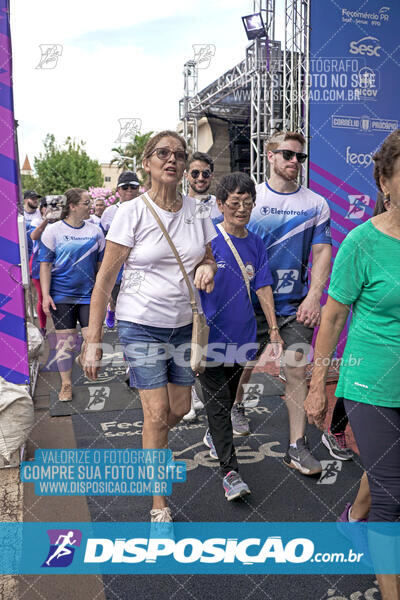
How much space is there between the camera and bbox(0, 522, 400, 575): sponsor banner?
8.48ft

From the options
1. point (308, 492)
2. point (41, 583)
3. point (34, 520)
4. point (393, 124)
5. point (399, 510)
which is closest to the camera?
point (399, 510)

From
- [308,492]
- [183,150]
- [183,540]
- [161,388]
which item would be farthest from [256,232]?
[183,540]

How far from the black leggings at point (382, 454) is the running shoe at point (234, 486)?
47.6 inches

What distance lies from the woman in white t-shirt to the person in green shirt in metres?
0.90

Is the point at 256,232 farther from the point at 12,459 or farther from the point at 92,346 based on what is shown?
the point at 12,459

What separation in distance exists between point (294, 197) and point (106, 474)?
213 centimetres

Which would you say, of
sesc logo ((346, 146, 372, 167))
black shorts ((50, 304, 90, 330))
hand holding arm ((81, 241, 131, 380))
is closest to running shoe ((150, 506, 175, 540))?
hand holding arm ((81, 241, 131, 380))

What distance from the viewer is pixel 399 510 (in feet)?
6.44

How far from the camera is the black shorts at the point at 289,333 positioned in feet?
12.0

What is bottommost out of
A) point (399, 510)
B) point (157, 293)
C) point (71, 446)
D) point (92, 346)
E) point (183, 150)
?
point (71, 446)

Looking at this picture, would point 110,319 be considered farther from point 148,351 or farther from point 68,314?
point 148,351

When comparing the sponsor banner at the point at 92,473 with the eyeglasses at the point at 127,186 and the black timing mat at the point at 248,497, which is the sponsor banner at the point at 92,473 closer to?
the black timing mat at the point at 248,497

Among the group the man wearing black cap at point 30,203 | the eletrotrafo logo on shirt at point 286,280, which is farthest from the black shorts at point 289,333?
the man wearing black cap at point 30,203

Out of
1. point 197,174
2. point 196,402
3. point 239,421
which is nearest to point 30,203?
point 197,174
